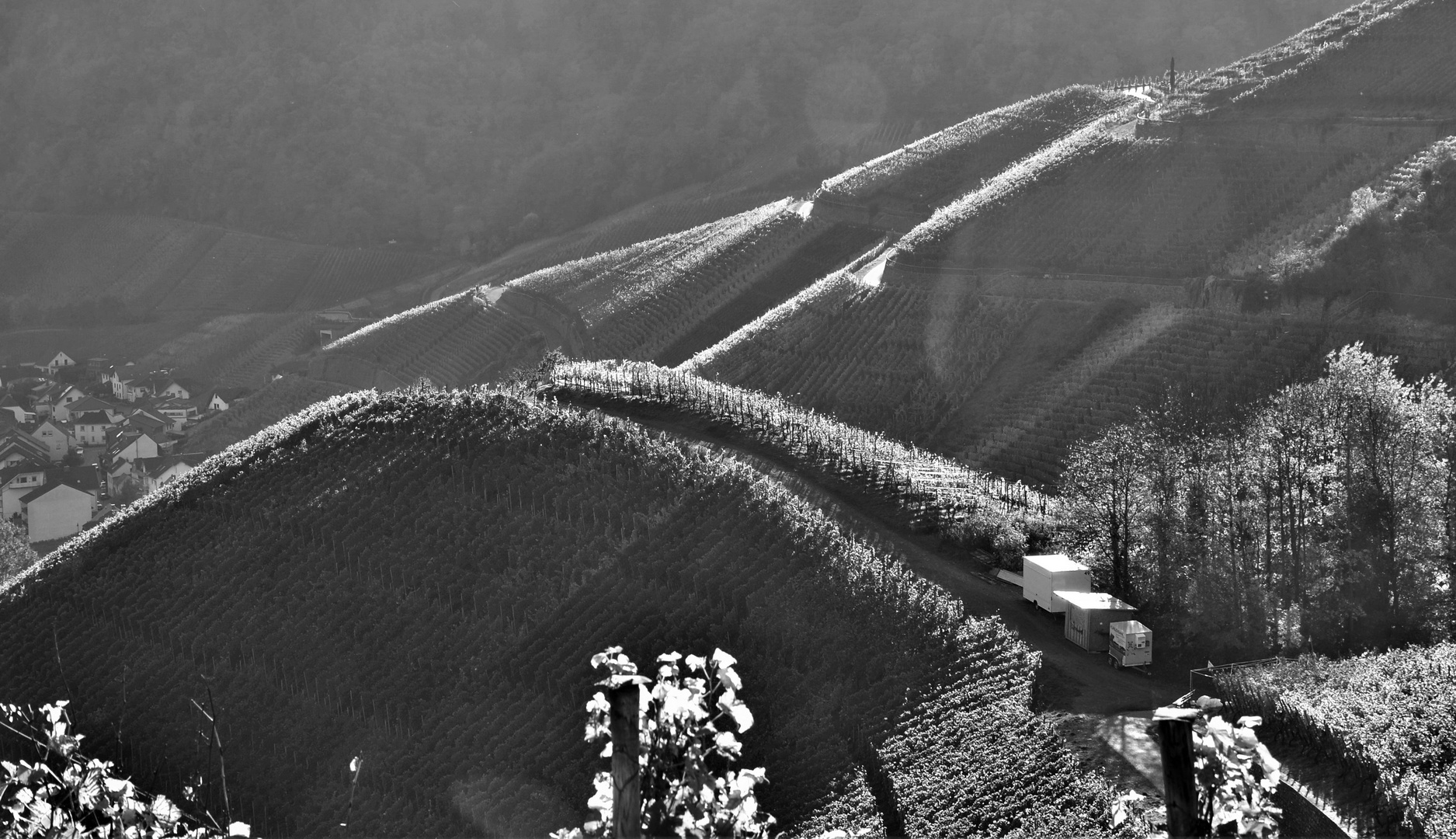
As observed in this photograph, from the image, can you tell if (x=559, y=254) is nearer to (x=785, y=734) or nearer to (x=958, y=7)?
(x=958, y=7)

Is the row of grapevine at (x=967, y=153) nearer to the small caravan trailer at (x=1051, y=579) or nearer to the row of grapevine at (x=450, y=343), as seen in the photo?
the row of grapevine at (x=450, y=343)

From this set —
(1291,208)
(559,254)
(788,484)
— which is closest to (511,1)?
(559,254)

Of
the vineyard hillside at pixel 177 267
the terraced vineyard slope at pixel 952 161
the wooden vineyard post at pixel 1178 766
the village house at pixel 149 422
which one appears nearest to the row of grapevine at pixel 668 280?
the terraced vineyard slope at pixel 952 161

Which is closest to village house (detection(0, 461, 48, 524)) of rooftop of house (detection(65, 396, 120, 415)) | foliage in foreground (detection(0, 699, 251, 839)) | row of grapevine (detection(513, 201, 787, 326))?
rooftop of house (detection(65, 396, 120, 415))

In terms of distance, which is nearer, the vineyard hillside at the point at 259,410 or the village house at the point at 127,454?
the vineyard hillside at the point at 259,410

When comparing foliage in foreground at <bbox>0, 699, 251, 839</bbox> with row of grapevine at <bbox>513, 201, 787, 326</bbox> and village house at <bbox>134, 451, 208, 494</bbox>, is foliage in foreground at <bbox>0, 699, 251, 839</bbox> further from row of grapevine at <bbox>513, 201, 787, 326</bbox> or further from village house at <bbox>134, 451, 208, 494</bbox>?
village house at <bbox>134, 451, 208, 494</bbox>
